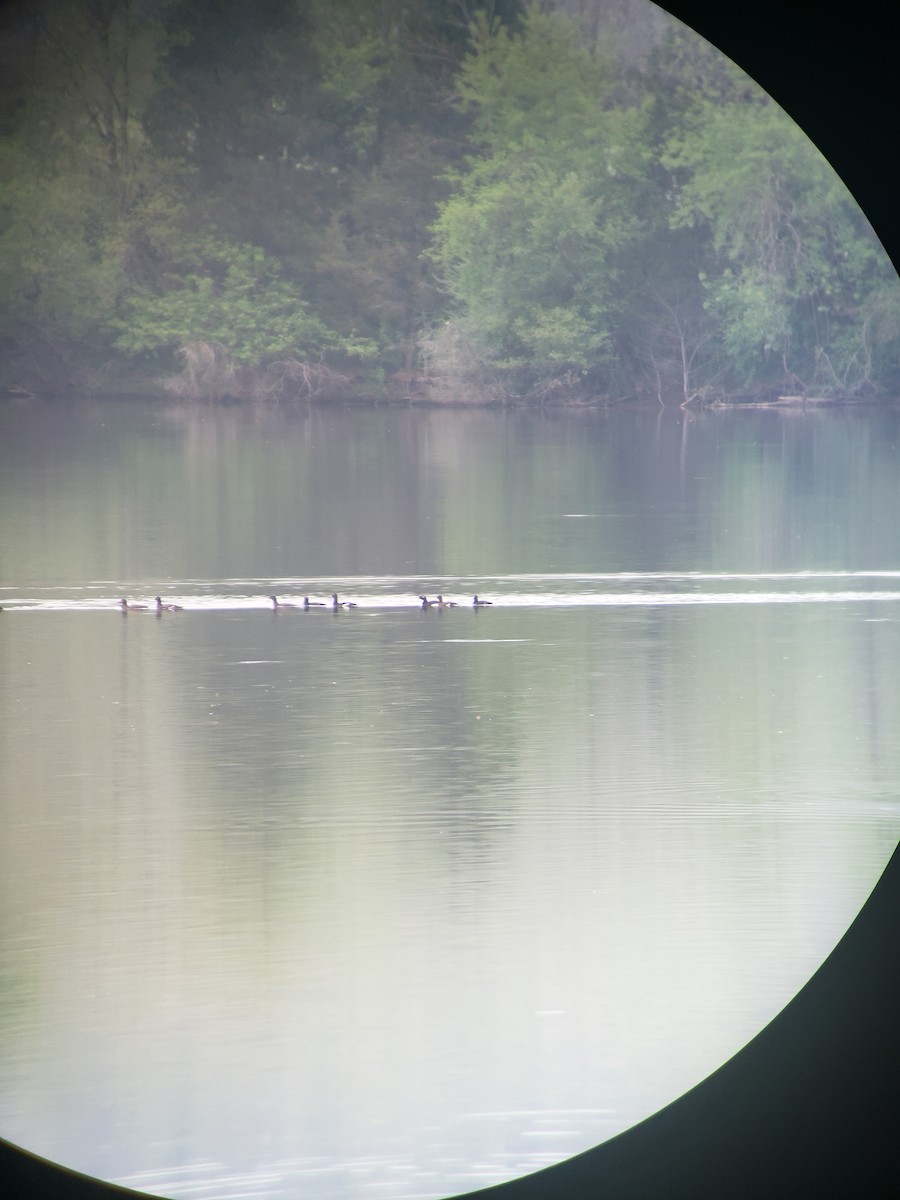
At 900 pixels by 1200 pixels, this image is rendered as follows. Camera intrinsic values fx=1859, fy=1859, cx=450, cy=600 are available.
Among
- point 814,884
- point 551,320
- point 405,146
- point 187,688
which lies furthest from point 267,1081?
point 405,146

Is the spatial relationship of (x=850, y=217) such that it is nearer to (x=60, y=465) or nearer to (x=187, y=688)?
(x=60, y=465)

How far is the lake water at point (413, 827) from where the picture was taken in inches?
127

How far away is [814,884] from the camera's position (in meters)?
4.50

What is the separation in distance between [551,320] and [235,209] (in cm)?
588

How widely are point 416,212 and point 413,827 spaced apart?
1056 inches

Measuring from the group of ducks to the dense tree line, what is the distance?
19.8 m

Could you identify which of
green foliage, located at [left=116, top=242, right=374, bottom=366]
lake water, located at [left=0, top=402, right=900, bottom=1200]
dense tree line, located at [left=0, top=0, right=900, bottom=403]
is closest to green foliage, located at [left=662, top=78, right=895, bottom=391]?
dense tree line, located at [left=0, top=0, right=900, bottom=403]

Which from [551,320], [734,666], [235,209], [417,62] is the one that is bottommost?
[734,666]

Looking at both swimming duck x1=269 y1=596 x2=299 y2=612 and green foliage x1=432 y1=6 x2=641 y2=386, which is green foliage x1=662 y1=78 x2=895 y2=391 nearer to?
green foliage x1=432 y1=6 x2=641 y2=386

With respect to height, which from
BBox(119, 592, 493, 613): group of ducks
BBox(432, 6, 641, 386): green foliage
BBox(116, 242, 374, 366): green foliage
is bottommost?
BBox(119, 592, 493, 613): group of ducks

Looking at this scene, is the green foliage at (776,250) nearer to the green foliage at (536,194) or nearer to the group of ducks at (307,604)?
the green foliage at (536,194)

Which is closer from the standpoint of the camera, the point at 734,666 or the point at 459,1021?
the point at 459,1021

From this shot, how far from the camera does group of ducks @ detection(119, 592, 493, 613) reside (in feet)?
30.7

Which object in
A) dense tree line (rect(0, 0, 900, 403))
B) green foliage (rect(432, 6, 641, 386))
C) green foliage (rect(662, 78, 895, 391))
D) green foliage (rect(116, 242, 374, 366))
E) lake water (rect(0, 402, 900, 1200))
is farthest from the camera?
green foliage (rect(432, 6, 641, 386))
